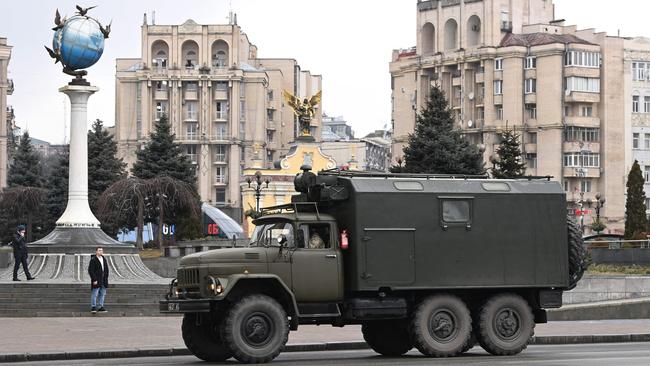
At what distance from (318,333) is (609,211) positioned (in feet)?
276

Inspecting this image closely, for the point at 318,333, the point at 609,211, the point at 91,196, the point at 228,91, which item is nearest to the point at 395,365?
the point at 318,333

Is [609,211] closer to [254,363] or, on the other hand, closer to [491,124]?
[491,124]

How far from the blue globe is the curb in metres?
22.1

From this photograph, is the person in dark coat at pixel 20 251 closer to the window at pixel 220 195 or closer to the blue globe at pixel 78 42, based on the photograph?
the blue globe at pixel 78 42

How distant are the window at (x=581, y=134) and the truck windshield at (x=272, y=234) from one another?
90.0 m

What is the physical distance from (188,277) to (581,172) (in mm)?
90457

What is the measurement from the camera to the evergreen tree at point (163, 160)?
8619cm

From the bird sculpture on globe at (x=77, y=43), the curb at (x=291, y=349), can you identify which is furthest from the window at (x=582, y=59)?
the curb at (x=291, y=349)

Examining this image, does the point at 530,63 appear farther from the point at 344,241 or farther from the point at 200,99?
the point at 344,241

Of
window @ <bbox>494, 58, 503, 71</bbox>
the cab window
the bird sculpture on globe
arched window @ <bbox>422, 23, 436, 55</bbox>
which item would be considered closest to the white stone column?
the bird sculpture on globe

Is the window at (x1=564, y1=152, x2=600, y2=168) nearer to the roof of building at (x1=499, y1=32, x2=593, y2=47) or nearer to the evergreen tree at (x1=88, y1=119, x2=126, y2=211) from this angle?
the roof of building at (x1=499, y1=32, x2=593, y2=47)

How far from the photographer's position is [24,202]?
270 feet

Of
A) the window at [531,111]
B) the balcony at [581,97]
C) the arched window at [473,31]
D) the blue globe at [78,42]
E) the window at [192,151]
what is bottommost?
the window at [192,151]

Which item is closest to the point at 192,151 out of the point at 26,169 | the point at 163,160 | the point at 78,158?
the point at 26,169
